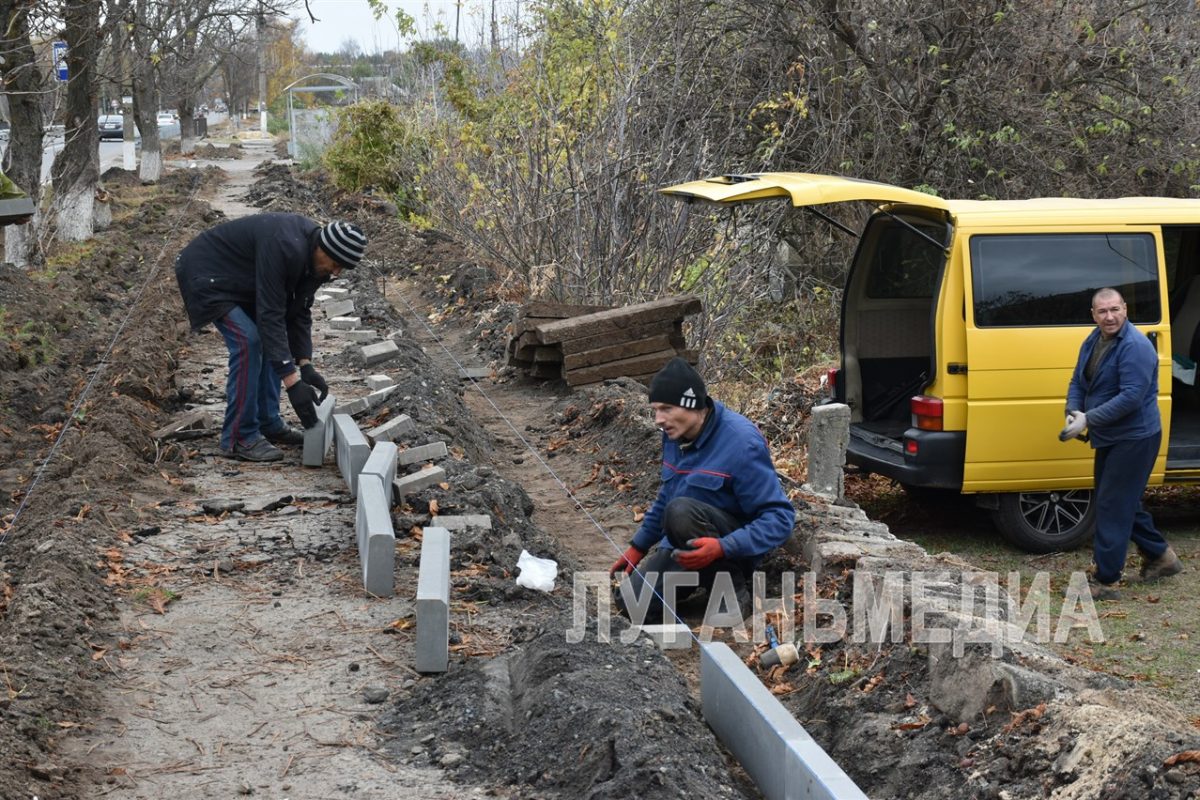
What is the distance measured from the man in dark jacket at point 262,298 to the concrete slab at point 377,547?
1828mm

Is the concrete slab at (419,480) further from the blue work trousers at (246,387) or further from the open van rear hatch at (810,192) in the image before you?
the open van rear hatch at (810,192)

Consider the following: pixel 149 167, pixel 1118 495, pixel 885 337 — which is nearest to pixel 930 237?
pixel 885 337

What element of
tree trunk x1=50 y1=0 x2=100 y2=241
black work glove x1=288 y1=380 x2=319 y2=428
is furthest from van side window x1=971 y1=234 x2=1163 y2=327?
tree trunk x1=50 y1=0 x2=100 y2=241

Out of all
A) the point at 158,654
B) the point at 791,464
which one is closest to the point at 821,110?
the point at 791,464

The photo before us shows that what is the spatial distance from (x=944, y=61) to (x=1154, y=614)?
35.0 feet

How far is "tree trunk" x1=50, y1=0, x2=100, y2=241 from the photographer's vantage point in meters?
20.0

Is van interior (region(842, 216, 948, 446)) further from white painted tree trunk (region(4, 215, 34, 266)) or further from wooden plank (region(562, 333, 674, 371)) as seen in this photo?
white painted tree trunk (region(4, 215, 34, 266))

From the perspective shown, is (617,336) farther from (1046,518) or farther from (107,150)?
(107,150)

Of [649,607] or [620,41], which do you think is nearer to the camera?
[649,607]

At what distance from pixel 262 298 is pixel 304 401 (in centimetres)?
68

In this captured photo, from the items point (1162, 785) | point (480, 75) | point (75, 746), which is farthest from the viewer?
point (480, 75)

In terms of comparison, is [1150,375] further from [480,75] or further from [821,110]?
[480,75]

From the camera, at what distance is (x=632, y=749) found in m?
3.95

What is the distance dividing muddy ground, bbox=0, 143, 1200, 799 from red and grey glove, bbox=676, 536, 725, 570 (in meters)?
0.45
